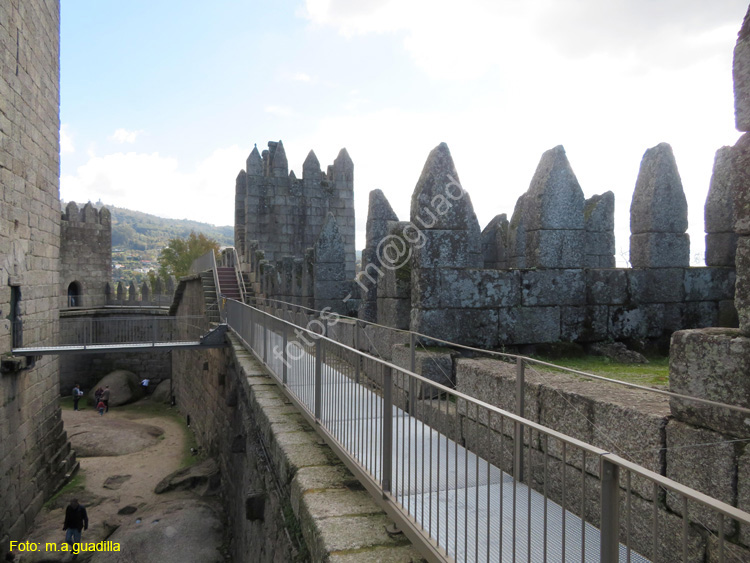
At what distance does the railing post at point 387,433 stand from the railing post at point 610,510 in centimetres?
149

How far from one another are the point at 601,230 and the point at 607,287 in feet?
8.07

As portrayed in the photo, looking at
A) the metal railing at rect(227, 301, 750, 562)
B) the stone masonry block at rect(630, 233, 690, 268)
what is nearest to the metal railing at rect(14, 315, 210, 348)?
the metal railing at rect(227, 301, 750, 562)

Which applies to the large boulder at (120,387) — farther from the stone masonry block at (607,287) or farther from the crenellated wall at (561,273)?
the stone masonry block at (607,287)

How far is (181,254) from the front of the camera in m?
47.4

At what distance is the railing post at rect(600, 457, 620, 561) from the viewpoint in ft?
4.99

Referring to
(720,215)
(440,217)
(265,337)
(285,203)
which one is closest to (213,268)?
(285,203)

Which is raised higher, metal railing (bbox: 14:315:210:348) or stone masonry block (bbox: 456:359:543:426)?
stone masonry block (bbox: 456:359:543:426)

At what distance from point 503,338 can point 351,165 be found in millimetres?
18452

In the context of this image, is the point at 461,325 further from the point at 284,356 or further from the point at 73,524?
the point at 73,524

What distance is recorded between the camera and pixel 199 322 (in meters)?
15.8

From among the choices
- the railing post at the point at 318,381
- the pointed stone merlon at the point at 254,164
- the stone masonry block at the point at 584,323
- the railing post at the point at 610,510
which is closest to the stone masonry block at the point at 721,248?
the stone masonry block at the point at 584,323

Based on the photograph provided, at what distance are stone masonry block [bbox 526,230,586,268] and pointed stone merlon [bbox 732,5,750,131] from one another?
9.87 feet

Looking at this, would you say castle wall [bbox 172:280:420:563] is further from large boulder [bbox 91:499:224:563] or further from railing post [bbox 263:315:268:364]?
large boulder [bbox 91:499:224:563]

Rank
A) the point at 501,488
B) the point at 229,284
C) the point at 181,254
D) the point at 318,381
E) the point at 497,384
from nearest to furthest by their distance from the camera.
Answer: the point at 501,488, the point at 497,384, the point at 318,381, the point at 229,284, the point at 181,254
